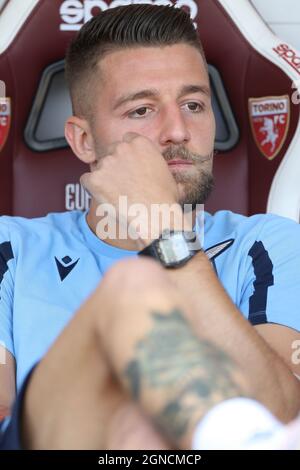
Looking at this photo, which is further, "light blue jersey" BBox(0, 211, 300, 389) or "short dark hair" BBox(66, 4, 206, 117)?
"short dark hair" BBox(66, 4, 206, 117)

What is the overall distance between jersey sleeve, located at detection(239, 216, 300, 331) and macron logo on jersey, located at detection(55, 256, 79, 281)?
12.2 inches

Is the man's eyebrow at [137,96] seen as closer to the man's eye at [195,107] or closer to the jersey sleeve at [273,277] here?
the man's eye at [195,107]

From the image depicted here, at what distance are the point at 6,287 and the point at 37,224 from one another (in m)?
Answer: 0.20

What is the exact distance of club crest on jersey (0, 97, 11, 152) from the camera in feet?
6.36

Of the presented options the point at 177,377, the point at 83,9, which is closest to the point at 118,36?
the point at 83,9

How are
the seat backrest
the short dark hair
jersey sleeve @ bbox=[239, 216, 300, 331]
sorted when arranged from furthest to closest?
the seat backrest → the short dark hair → jersey sleeve @ bbox=[239, 216, 300, 331]

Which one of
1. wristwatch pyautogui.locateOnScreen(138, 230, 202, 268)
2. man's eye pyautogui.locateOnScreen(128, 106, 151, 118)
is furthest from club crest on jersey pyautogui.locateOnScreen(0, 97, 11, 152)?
wristwatch pyautogui.locateOnScreen(138, 230, 202, 268)

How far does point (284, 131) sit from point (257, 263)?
54 centimetres

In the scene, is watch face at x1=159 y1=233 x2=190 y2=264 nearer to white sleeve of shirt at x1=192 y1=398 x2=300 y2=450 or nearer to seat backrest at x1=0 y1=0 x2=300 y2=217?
white sleeve of shirt at x1=192 y1=398 x2=300 y2=450

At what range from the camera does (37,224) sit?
1.65 metres

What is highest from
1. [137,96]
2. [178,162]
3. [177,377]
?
[137,96]

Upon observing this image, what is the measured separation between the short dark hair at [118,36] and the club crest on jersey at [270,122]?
308 millimetres

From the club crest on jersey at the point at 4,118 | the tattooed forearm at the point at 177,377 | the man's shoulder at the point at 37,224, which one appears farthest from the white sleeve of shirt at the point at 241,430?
the club crest on jersey at the point at 4,118

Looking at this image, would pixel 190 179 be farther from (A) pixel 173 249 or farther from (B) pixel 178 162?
(A) pixel 173 249
